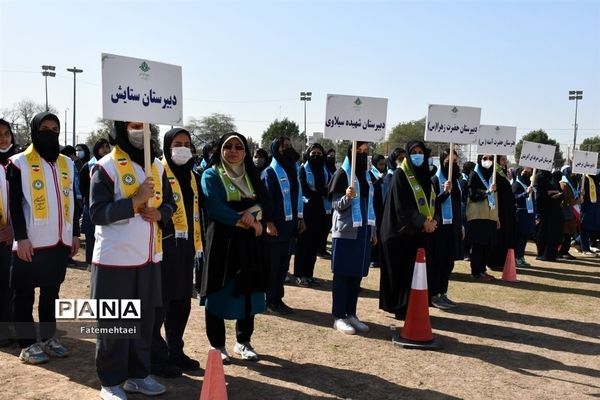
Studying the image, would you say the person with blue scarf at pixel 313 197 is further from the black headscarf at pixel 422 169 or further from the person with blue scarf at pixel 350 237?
the black headscarf at pixel 422 169

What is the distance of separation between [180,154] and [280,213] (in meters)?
2.76

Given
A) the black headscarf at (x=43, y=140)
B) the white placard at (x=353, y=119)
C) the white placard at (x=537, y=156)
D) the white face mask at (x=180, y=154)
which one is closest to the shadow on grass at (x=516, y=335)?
the white placard at (x=353, y=119)

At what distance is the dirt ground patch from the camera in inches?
176

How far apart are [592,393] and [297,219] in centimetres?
426

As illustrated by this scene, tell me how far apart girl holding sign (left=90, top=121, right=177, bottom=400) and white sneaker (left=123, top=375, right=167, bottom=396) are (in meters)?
0.13

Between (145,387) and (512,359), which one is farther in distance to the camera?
(512,359)

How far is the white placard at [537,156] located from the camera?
10.8m

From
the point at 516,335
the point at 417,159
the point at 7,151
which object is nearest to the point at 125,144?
the point at 7,151

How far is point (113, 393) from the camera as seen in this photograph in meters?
3.96

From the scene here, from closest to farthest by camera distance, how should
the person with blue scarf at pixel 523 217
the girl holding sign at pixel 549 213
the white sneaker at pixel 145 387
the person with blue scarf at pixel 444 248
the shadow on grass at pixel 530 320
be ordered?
1. the white sneaker at pixel 145 387
2. the shadow on grass at pixel 530 320
3. the person with blue scarf at pixel 444 248
4. the person with blue scarf at pixel 523 217
5. the girl holding sign at pixel 549 213

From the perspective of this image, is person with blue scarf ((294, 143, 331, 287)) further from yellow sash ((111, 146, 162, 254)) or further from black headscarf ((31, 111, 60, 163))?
yellow sash ((111, 146, 162, 254))

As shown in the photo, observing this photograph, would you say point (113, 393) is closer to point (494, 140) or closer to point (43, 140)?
point (43, 140)

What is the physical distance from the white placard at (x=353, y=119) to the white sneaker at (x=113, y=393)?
3.44 m

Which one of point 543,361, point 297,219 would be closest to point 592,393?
point 543,361
